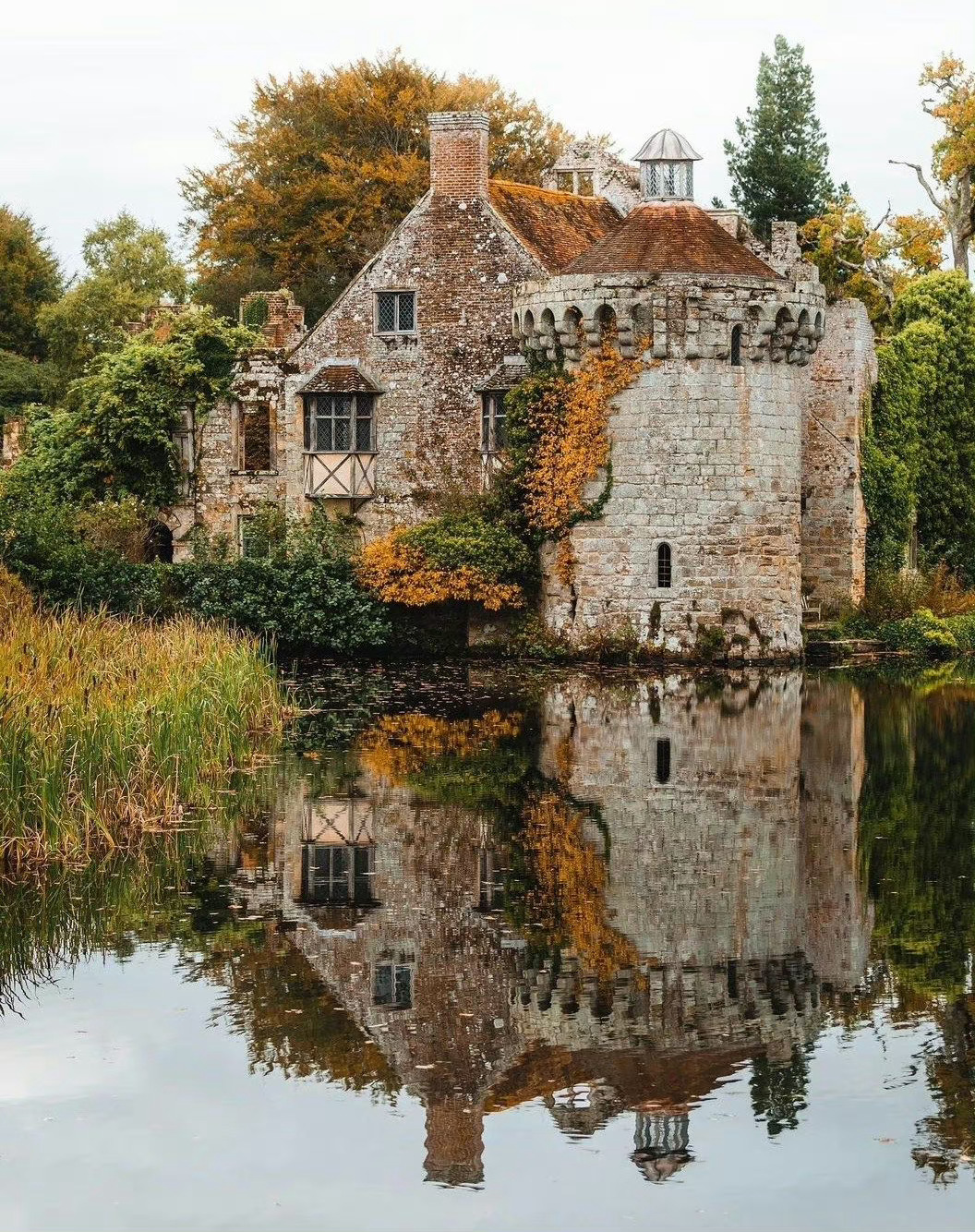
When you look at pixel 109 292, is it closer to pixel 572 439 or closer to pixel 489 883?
pixel 572 439

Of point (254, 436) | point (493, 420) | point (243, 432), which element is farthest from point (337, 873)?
point (254, 436)

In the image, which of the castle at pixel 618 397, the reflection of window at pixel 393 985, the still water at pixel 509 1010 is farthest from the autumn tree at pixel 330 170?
the reflection of window at pixel 393 985

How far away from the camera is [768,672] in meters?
31.2

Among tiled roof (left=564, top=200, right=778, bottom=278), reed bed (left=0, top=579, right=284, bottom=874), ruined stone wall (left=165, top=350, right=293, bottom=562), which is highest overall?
tiled roof (left=564, top=200, right=778, bottom=278)

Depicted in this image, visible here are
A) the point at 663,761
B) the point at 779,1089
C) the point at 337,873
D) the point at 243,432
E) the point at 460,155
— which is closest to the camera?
the point at 779,1089

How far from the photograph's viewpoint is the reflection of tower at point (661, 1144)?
980 centimetres

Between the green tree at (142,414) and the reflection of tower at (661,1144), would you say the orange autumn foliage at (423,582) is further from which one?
the reflection of tower at (661,1144)

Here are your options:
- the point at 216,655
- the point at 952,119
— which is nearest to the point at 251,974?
the point at 216,655

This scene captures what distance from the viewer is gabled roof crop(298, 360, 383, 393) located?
35.6m

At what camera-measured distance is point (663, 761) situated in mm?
21484

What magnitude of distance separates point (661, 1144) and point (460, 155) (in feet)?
89.4

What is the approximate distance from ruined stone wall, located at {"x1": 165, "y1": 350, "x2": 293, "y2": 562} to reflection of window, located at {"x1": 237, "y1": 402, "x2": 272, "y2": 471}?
72 millimetres

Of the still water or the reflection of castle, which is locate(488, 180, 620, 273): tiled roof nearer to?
the reflection of castle

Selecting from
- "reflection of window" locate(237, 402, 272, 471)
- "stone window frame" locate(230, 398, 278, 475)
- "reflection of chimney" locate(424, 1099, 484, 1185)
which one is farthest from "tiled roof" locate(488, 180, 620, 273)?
"reflection of chimney" locate(424, 1099, 484, 1185)
